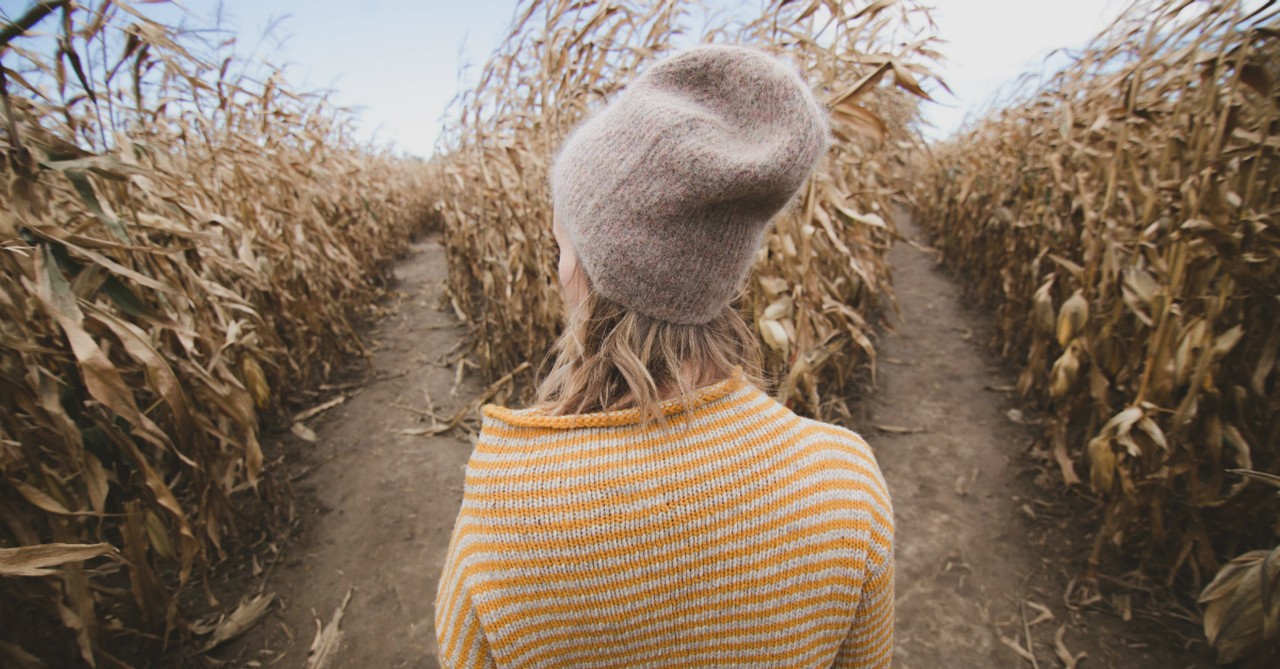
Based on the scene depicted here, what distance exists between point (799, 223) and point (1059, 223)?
2.17m

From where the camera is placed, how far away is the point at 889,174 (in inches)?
174

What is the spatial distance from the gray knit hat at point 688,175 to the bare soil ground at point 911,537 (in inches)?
75.9

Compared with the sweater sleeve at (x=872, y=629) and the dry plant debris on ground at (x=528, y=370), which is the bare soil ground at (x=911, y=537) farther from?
the sweater sleeve at (x=872, y=629)

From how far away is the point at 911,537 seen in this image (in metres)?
2.50

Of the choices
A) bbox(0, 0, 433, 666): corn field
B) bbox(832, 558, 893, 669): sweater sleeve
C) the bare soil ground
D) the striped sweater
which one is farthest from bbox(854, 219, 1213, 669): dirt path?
bbox(0, 0, 433, 666): corn field

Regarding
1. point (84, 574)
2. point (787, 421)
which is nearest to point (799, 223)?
point (787, 421)

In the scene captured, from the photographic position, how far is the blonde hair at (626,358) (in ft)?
2.43

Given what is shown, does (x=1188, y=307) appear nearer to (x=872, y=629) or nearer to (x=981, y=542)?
(x=981, y=542)

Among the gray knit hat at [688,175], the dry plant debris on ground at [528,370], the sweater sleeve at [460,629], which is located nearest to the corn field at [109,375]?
the dry plant debris on ground at [528,370]

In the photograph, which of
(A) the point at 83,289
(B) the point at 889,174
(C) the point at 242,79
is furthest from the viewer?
(B) the point at 889,174

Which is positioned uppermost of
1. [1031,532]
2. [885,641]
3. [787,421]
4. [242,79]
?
[242,79]

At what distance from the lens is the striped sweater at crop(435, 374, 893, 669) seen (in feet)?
2.16

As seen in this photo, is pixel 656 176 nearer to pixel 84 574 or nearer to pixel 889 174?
pixel 84 574

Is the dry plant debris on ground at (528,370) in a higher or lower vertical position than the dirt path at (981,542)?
higher
